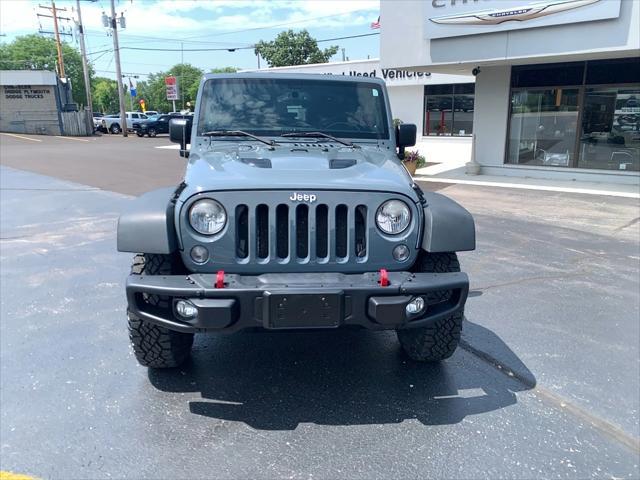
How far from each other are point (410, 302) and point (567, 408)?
52.1 inches

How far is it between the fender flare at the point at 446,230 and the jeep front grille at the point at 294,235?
0.16 metres

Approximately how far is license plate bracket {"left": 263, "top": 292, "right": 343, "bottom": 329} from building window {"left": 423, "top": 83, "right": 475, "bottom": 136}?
816 inches

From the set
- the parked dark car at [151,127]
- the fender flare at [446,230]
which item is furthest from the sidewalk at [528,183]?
the parked dark car at [151,127]

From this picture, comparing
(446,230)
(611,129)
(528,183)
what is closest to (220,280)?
(446,230)

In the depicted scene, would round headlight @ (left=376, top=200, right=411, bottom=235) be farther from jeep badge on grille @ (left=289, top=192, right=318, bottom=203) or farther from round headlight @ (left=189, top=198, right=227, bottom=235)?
round headlight @ (left=189, top=198, right=227, bottom=235)

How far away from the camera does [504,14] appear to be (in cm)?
1155

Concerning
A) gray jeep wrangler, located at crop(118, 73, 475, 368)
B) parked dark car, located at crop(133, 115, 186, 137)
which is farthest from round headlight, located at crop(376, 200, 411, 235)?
parked dark car, located at crop(133, 115, 186, 137)

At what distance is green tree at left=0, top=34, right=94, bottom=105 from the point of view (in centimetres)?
6781

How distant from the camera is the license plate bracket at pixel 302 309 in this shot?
2605mm

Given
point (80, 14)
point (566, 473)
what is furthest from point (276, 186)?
point (80, 14)

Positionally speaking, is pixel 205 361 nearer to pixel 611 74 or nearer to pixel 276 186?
pixel 276 186

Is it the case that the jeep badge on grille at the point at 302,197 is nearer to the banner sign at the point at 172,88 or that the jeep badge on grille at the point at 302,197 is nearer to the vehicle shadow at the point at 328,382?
the vehicle shadow at the point at 328,382

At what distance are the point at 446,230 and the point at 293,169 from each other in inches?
38.3

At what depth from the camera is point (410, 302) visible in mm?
2758
